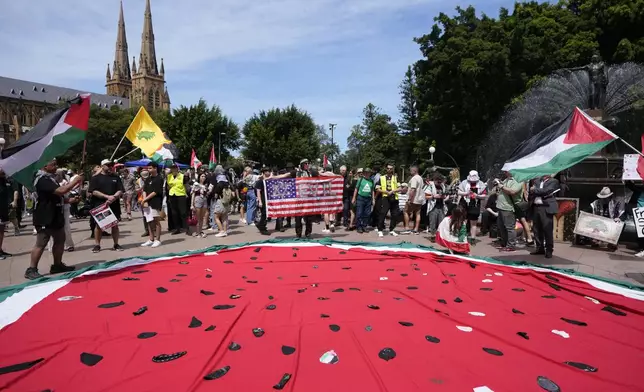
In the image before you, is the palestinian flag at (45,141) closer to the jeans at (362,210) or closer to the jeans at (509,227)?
the jeans at (362,210)

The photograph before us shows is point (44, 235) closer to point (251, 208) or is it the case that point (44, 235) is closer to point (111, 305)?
point (111, 305)

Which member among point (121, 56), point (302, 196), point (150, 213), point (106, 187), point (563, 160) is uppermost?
point (121, 56)

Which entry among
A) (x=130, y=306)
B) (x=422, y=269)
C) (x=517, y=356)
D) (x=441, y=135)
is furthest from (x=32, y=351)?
(x=441, y=135)

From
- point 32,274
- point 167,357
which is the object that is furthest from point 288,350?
point 32,274

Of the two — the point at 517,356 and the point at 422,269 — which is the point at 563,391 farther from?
the point at 422,269

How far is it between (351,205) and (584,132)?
7020 millimetres

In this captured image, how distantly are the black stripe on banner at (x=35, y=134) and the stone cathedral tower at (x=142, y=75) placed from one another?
116571 mm

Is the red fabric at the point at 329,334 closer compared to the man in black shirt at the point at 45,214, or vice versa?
the red fabric at the point at 329,334

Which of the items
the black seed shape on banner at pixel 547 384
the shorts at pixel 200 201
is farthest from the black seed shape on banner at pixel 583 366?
the shorts at pixel 200 201

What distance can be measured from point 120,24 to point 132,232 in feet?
545

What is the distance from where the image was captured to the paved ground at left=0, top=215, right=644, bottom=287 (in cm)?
752

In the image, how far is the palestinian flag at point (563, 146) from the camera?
6848 mm

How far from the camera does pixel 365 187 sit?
12102 mm

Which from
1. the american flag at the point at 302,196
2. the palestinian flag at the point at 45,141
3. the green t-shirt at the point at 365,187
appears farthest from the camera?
the green t-shirt at the point at 365,187
